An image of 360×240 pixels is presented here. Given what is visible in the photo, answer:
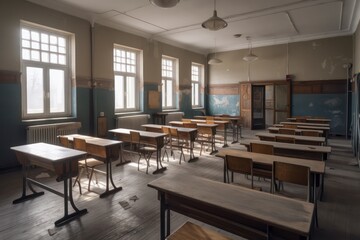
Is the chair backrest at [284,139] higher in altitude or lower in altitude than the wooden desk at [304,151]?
higher

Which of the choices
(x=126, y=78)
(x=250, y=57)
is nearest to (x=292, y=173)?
(x=126, y=78)

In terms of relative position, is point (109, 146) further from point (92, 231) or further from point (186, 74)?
point (186, 74)

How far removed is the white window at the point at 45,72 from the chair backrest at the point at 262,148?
4220 mm

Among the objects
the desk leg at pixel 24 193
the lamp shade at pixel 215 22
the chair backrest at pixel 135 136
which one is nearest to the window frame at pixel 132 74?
the chair backrest at pixel 135 136

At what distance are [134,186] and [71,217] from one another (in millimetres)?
1137

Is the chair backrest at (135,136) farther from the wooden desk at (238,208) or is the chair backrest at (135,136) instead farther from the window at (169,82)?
the window at (169,82)

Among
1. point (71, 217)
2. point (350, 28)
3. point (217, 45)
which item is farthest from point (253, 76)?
point (71, 217)

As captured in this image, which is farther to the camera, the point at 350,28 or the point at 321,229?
the point at 350,28

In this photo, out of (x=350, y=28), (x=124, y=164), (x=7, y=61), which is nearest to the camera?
(x=7, y=61)

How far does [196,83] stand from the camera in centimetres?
1055

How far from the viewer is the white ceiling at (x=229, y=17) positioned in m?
5.30

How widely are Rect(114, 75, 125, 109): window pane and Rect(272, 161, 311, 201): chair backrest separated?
17.3 feet

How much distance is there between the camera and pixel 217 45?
31.8ft

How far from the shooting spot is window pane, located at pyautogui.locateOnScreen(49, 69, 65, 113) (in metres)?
5.33
